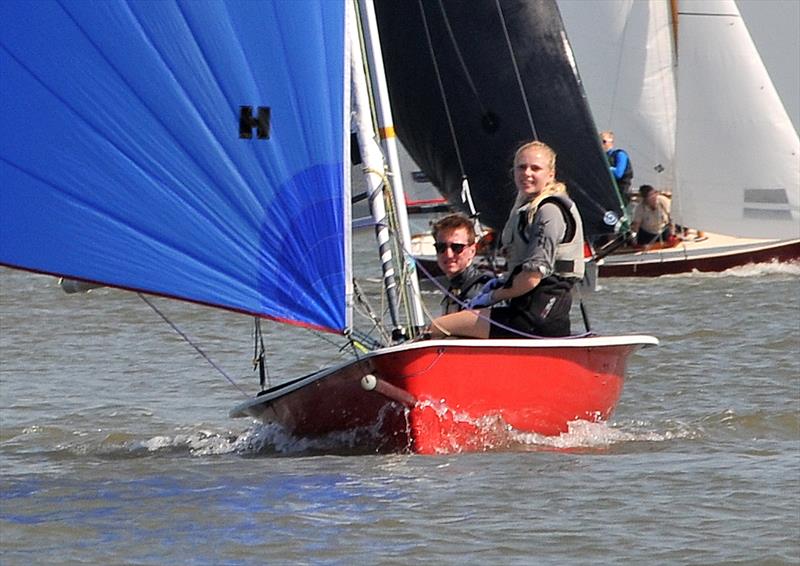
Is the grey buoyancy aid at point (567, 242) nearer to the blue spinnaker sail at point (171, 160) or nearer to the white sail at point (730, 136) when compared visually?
the blue spinnaker sail at point (171, 160)

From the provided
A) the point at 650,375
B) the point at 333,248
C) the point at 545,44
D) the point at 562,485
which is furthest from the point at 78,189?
the point at 545,44

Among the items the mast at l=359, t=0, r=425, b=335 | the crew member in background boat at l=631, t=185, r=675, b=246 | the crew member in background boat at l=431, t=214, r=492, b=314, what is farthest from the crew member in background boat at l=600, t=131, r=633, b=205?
the crew member in background boat at l=431, t=214, r=492, b=314

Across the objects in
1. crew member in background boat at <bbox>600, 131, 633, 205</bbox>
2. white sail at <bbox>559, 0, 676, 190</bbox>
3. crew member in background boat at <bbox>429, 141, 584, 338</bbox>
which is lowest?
crew member in background boat at <bbox>429, 141, 584, 338</bbox>

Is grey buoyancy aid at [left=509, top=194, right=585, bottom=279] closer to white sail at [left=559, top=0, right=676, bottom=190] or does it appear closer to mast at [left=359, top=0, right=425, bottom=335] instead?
mast at [left=359, top=0, right=425, bottom=335]

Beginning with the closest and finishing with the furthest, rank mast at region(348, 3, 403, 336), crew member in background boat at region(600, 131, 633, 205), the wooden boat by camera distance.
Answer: the wooden boat, mast at region(348, 3, 403, 336), crew member in background boat at region(600, 131, 633, 205)

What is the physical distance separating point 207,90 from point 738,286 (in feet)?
27.9

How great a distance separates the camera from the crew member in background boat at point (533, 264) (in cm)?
674

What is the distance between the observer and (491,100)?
13930mm

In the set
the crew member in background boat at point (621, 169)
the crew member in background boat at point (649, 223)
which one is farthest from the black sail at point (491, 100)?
the crew member in background boat at point (649, 223)

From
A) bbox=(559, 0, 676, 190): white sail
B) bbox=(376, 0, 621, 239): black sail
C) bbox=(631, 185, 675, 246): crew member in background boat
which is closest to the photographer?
bbox=(376, 0, 621, 239): black sail

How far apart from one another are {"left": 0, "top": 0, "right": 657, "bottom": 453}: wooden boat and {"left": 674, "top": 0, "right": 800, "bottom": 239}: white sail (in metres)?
10.1

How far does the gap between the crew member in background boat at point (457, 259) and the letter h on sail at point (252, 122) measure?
72 centimetres

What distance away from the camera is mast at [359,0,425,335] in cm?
723

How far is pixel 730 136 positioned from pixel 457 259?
1040cm
